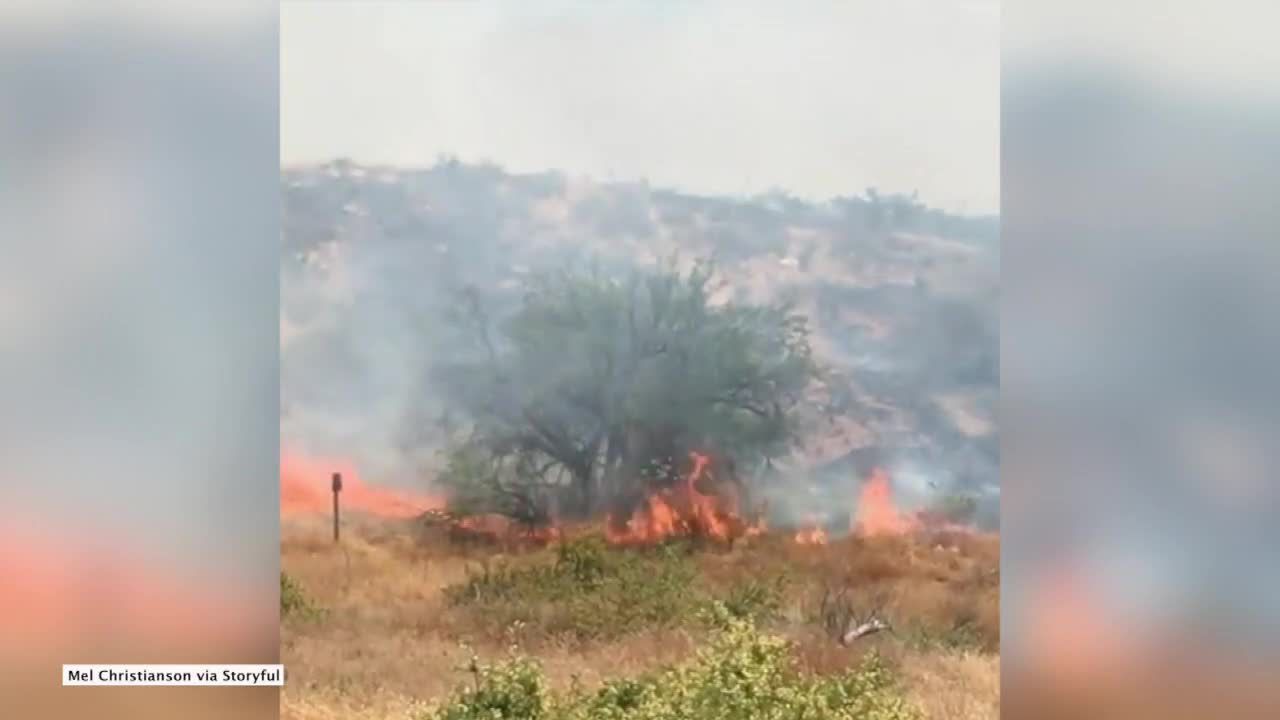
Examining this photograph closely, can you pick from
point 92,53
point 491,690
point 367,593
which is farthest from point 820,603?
point 92,53

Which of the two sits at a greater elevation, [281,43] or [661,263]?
[281,43]

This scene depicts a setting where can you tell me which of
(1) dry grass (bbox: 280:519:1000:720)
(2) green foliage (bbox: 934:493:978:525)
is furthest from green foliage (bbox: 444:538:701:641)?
(2) green foliage (bbox: 934:493:978:525)

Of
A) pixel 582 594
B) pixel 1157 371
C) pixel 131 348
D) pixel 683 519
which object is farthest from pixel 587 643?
pixel 1157 371

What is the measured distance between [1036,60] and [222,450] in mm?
1952

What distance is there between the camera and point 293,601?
298 cm

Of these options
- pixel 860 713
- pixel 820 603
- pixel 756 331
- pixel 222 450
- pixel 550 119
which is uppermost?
pixel 550 119

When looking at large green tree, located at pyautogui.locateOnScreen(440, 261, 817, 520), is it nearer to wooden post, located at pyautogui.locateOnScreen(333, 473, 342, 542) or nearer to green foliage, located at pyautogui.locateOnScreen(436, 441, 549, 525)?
green foliage, located at pyautogui.locateOnScreen(436, 441, 549, 525)

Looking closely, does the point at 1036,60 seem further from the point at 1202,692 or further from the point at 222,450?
the point at 222,450

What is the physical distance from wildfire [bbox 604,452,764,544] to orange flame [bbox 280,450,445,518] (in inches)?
19.6

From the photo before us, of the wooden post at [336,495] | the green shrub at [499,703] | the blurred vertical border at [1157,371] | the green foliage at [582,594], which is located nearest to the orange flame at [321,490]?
the wooden post at [336,495]

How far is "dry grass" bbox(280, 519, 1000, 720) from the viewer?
9.78ft

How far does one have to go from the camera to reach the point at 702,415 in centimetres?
303

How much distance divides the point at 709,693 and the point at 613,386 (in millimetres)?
697

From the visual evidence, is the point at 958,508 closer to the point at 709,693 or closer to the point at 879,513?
the point at 879,513
